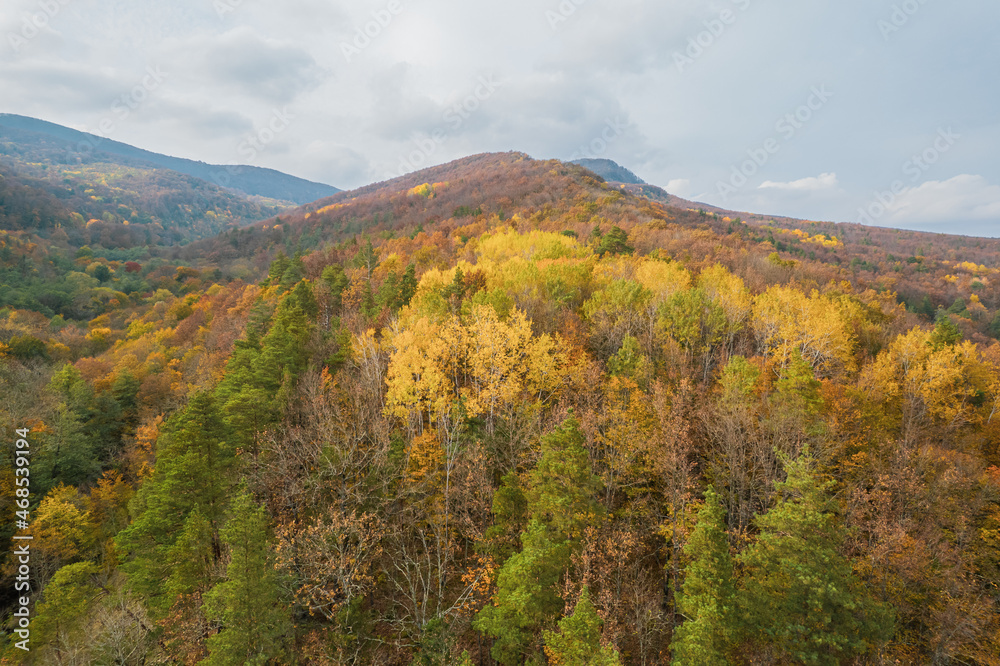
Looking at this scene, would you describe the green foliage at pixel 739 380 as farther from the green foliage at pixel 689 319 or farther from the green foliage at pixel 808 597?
the green foliage at pixel 808 597

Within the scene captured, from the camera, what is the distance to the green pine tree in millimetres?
16812

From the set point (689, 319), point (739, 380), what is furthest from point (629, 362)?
point (689, 319)

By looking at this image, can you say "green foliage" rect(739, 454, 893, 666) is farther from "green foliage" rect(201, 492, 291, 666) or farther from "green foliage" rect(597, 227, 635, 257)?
"green foliage" rect(597, 227, 635, 257)

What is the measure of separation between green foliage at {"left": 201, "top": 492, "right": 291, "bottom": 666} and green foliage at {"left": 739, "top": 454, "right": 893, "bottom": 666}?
2063 cm

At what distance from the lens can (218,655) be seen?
55.1ft

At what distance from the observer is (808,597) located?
1775 cm

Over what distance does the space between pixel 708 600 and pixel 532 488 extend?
362 inches

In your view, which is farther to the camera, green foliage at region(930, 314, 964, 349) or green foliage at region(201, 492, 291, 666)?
green foliage at region(930, 314, 964, 349)

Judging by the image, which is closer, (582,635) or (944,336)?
(582,635)

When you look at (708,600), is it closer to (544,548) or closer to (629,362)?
(544,548)

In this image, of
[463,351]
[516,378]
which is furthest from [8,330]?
[516,378]

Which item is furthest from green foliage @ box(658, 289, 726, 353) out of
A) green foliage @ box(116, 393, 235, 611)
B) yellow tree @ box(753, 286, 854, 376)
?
green foliage @ box(116, 393, 235, 611)

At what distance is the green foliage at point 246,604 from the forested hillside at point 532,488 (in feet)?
0.38

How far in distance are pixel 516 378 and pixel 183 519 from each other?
23.1 meters
